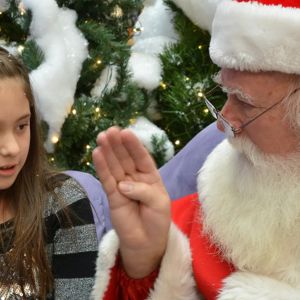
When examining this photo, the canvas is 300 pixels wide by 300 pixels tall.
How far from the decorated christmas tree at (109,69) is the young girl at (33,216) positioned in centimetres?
26

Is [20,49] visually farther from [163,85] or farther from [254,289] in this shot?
[254,289]

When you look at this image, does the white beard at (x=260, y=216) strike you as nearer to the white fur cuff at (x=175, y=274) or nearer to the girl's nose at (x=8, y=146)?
the white fur cuff at (x=175, y=274)

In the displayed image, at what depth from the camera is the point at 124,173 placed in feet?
2.82

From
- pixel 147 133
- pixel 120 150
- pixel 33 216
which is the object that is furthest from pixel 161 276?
pixel 147 133

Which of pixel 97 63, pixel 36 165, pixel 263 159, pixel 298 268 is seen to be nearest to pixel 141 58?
pixel 97 63

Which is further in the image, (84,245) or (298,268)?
(84,245)

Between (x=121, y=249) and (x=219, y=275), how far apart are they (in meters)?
0.21

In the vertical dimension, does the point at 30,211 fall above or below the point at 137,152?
below

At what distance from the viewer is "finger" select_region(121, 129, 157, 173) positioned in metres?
0.82

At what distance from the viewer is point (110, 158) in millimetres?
844

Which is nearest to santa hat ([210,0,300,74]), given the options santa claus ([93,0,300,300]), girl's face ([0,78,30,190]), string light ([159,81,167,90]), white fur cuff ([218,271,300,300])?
santa claus ([93,0,300,300])

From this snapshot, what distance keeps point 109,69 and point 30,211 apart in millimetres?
607

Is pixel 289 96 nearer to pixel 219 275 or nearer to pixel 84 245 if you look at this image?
pixel 219 275

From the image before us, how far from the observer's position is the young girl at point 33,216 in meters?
1.17
